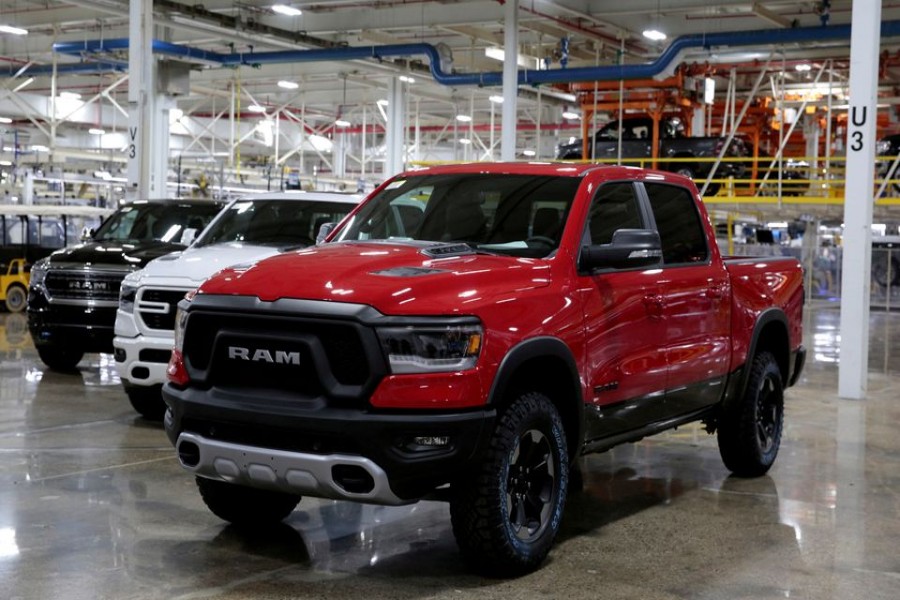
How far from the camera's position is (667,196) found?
21.5 feet

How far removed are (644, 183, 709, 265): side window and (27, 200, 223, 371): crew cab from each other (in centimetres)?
558

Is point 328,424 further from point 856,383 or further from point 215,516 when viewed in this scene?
point 856,383

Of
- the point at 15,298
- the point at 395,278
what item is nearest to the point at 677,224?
the point at 395,278

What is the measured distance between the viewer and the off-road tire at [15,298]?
2105cm

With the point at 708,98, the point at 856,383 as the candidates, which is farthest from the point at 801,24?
the point at 856,383

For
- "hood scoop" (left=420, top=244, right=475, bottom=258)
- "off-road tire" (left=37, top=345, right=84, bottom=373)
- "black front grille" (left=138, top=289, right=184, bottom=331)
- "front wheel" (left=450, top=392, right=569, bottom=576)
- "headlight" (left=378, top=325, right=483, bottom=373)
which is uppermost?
"hood scoop" (left=420, top=244, right=475, bottom=258)

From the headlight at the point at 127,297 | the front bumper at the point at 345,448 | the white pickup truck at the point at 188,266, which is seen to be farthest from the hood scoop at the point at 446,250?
the headlight at the point at 127,297

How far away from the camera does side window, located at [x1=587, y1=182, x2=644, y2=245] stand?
5.76 metres

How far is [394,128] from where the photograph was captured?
92.3 ft

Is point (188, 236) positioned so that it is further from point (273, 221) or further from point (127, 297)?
point (127, 297)

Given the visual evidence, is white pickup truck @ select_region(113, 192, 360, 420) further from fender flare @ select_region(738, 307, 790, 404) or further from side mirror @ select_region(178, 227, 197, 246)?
fender flare @ select_region(738, 307, 790, 404)

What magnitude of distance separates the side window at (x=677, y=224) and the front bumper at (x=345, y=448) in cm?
217

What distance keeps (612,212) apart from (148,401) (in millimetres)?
4787

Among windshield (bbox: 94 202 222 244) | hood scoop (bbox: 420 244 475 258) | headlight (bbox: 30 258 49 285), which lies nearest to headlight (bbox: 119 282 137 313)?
headlight (bbox: 30 258 49 285)
